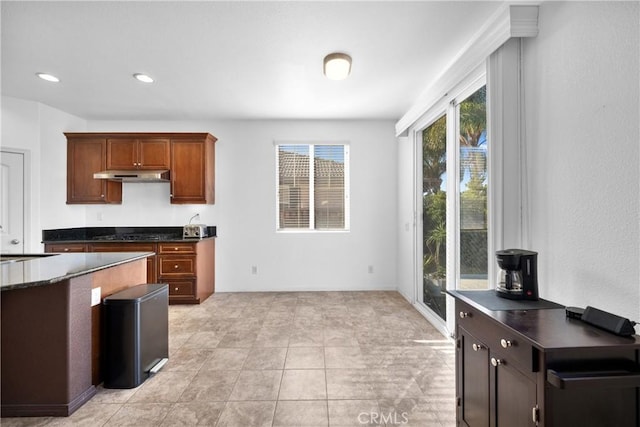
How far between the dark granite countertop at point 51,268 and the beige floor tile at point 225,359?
1084 millimetres

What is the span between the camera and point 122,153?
4.41 m

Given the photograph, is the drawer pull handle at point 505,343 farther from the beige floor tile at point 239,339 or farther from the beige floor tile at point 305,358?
the beige floor tile at point 239,339

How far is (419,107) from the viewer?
3.44 meters

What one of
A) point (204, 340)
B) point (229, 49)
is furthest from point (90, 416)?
point (229, 49)

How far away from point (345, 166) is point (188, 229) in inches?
102

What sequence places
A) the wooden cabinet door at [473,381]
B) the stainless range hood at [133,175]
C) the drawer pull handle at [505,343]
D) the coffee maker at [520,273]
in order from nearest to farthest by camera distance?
the drawer pull handle at [505,343], the wooden cabinet door at [473,381], the coffee maker at [520,273], the stainless range hood at [133,175]

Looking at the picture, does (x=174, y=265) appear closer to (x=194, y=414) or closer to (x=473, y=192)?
(x=194, y=414)

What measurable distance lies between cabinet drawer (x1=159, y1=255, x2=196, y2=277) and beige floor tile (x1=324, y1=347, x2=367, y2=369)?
7.58 feet

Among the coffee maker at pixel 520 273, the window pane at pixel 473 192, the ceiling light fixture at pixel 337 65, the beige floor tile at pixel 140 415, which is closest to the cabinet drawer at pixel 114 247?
the beige floor tile at pixel 140 415

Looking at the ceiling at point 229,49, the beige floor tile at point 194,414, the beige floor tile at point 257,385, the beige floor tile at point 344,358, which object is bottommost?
the beige floor tile at point 194,414

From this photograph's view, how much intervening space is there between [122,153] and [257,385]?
3.91m

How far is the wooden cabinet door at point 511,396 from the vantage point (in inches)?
44.3

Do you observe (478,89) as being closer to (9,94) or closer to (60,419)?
(60,419)

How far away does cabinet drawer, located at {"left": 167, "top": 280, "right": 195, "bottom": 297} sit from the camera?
4.12 m
